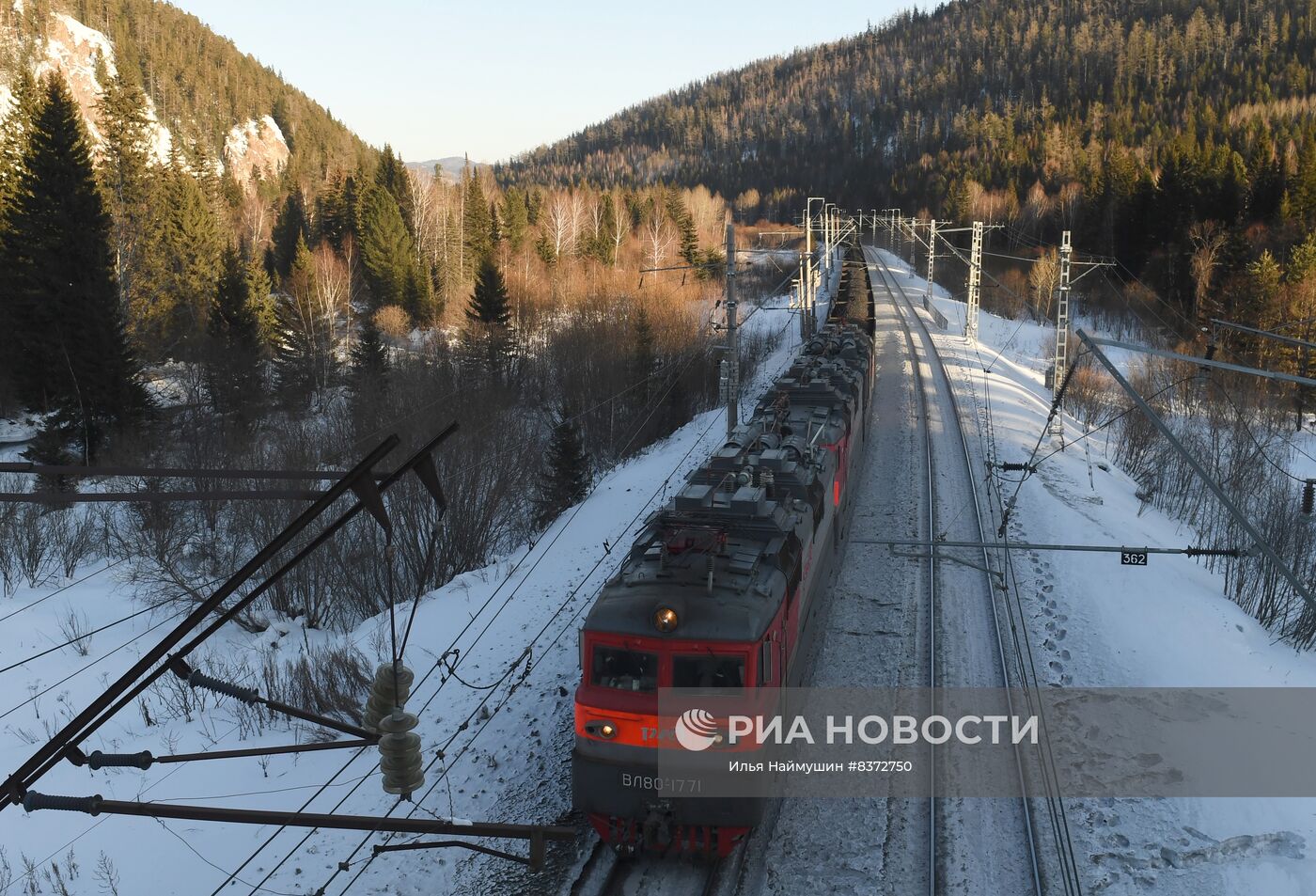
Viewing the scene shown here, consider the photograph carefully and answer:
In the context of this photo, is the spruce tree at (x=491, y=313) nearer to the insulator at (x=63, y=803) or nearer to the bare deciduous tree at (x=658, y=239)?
the bare deciduous tree at (x=658, y=239)

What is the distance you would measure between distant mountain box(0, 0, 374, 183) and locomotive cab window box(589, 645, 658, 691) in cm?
10233

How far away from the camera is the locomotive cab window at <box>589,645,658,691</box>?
992 cm

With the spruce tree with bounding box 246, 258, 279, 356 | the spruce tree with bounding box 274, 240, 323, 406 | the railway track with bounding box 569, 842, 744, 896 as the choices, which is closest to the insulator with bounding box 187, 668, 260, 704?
the railway track with bounding box 569, 842, 744, 896

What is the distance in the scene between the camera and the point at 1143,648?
16.0 m

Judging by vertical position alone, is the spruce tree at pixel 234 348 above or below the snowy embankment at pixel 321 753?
above

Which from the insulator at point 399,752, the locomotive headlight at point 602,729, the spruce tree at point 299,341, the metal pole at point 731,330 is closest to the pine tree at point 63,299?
the spruce tree at point 299,341

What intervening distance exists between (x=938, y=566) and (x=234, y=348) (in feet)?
119

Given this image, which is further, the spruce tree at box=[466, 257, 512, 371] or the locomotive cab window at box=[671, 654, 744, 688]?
the spruce tree at box=[466, 257, 512, 371]

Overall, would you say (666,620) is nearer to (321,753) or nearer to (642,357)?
(321,753)

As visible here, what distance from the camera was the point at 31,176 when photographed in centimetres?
3462

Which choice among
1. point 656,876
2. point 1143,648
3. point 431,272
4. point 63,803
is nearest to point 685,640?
point 656,876

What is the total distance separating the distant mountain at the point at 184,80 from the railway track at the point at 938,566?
86498 millimetres

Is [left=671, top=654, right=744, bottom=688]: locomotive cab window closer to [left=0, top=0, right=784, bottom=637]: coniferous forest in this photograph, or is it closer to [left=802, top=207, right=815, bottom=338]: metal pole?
[left=0, top=0, right=784, bottom=637]: coniferous forest

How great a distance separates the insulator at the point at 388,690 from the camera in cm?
669
